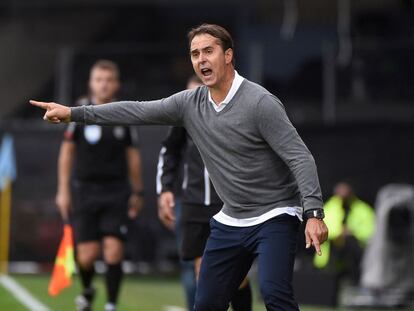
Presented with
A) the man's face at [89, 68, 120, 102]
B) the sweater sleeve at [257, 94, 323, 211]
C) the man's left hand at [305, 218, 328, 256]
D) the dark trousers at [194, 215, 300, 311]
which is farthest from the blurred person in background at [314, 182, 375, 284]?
the man's left hand at [305, 218, 328, 256]

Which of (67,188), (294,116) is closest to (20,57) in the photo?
(294,116)

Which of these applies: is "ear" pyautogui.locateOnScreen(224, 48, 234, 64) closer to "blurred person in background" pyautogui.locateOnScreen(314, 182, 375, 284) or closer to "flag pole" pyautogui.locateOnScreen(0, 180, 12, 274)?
"blurred person in background" pyautogui.locateOnScreen(314, 182, 375, 284)

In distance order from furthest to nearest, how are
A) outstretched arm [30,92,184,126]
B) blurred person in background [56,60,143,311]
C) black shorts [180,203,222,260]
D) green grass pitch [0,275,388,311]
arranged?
green grass pitch [0,275,388,311], blurred person in background [56,60,143,311], black shorts [180,203,222,260], outstretched arm [30,92,184,126]

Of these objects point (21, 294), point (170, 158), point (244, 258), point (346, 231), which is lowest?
point (21, 294)

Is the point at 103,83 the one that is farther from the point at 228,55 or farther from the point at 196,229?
the point at 228,55

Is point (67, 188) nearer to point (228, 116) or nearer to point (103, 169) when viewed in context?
point (103, 169)

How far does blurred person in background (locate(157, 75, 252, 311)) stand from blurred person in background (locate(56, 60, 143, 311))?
1116 millimetres

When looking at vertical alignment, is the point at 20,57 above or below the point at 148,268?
above

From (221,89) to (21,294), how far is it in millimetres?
8219

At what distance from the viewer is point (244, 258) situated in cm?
760

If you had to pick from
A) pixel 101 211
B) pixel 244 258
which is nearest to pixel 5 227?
pixel 101 211

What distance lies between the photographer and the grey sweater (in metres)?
7.28

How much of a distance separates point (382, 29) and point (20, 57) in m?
7.31

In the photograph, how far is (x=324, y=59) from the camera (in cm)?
2006
